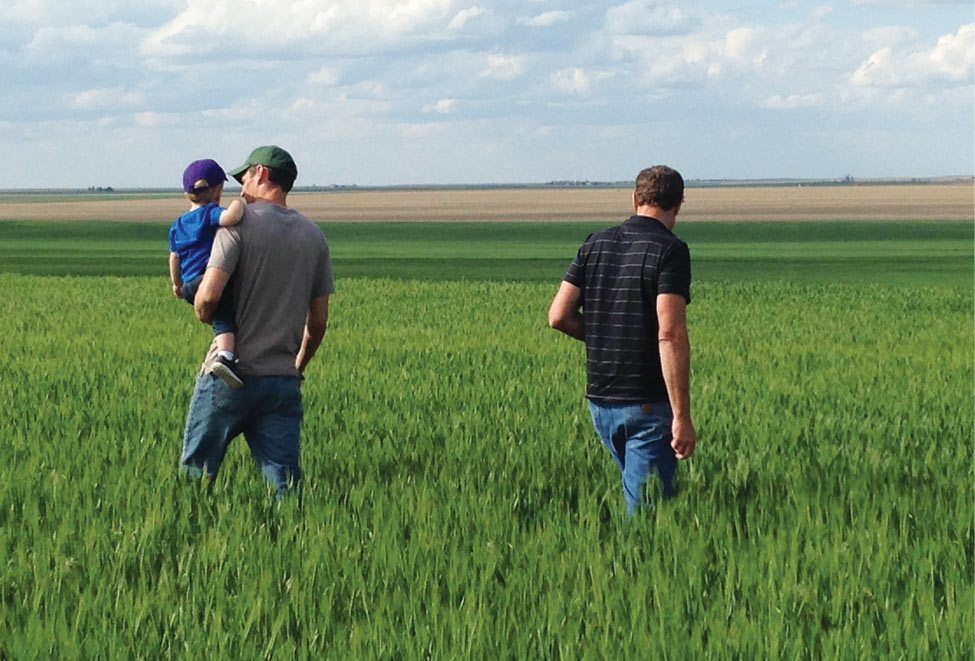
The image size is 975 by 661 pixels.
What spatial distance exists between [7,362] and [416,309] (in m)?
10.4

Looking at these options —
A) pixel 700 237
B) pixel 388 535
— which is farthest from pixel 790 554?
pixel 700 237

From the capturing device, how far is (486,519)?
616 cm

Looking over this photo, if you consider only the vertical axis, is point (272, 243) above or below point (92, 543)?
above

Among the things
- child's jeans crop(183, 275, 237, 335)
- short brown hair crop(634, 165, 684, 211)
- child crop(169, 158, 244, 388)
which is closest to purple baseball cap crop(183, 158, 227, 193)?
child crop(169, 158, 244, 388)

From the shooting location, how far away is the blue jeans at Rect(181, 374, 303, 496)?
19.7 feet

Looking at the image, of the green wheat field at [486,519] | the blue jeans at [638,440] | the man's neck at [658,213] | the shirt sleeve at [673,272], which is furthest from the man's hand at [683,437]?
the man's neck at [658,213]

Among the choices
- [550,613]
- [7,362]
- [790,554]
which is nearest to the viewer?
[550,613]

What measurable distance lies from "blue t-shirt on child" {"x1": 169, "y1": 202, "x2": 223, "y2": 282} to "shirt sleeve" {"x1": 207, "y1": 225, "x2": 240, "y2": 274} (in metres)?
0.08

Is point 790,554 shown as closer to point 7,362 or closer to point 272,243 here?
point 272,243

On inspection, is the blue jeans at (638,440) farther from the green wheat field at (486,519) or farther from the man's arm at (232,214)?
the man's arm at (232,214)

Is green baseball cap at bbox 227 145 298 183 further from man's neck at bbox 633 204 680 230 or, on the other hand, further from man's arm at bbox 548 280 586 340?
man's neck at bbox 633 204 680 230

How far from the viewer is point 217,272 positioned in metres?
5.82

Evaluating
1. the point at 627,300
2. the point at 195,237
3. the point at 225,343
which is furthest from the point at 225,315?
the point at 627,300

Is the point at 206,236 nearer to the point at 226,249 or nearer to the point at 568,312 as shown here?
the point at 226,249
